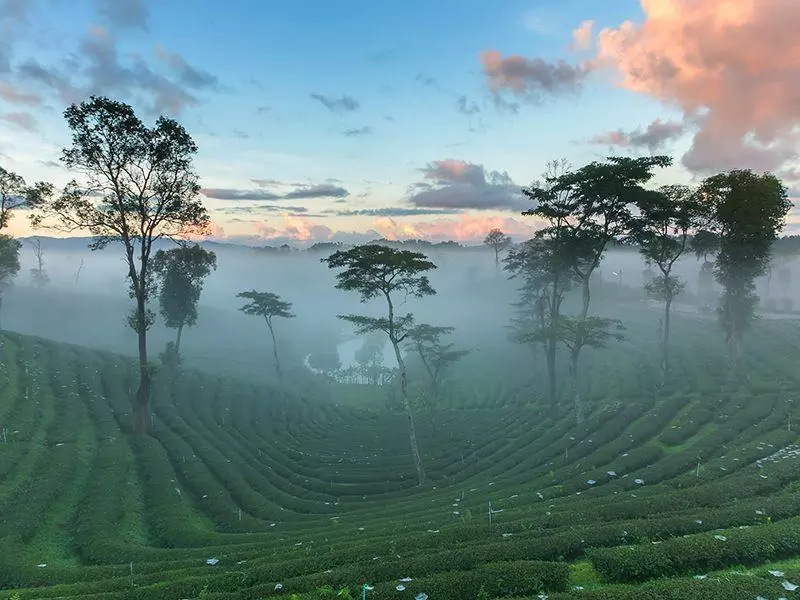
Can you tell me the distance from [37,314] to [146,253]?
422 ft

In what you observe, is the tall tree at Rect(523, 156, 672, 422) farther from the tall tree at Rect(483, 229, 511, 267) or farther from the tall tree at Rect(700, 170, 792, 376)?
the tall tree at Rect(483, 229, 511, 267)

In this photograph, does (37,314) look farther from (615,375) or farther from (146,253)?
(615,375)

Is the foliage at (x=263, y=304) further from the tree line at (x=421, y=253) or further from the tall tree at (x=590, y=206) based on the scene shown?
the tall tree at (x=590, y=206)

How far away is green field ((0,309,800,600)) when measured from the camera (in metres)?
13.2

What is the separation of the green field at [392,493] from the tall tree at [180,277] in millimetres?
14685

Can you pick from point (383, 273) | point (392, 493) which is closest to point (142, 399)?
point (392, 493)

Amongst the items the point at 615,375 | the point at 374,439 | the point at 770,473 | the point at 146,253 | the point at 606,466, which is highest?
the point at 146,253

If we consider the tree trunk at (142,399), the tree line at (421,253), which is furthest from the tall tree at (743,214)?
the tree trunk at (142,399)

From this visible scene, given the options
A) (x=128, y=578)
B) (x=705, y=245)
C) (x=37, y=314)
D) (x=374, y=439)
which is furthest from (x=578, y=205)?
(x=37, y=314)

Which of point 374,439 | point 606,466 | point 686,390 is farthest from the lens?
point 374,439

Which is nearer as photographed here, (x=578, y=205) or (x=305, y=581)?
(x=305, y=581)

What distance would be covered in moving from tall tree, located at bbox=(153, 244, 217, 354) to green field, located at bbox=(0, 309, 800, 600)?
14.7m

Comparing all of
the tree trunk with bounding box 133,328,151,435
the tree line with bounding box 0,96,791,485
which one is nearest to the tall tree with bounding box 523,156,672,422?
the tree line with bounding box 0,96,791,485

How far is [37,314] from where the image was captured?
130 m
